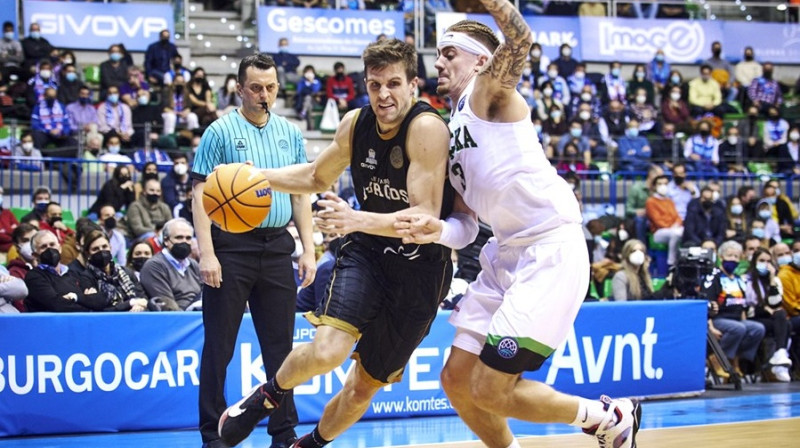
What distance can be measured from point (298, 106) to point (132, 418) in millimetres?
11270

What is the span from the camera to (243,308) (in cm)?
678

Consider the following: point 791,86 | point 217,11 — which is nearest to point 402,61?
point 217,11

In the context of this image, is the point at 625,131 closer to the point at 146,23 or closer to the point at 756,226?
the point at 756,226

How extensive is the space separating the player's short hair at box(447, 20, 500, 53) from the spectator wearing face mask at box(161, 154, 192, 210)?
29.8ft

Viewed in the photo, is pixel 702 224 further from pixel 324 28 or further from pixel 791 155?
pixel 324 28

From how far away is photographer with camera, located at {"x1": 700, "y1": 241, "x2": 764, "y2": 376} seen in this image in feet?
40.7

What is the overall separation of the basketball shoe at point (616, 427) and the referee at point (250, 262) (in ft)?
7.05

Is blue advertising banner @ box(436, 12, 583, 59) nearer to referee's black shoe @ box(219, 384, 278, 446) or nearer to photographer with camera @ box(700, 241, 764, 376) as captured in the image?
photographer with camera @ box(700, 241, 764, 376)

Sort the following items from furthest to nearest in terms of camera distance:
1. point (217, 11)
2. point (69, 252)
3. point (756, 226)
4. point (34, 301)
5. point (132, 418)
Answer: point (217, 11) → point (756, 226) → point (69, 252) → point (34, 301) → point (132, 418)

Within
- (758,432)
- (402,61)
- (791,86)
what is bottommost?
(758,432)

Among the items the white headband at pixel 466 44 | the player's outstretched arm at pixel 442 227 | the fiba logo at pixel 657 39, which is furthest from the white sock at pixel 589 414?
the fiba logo at pixel 657 39

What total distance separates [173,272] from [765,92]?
622 inches

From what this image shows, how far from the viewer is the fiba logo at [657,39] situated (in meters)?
22.3

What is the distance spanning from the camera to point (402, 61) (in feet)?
17.7
